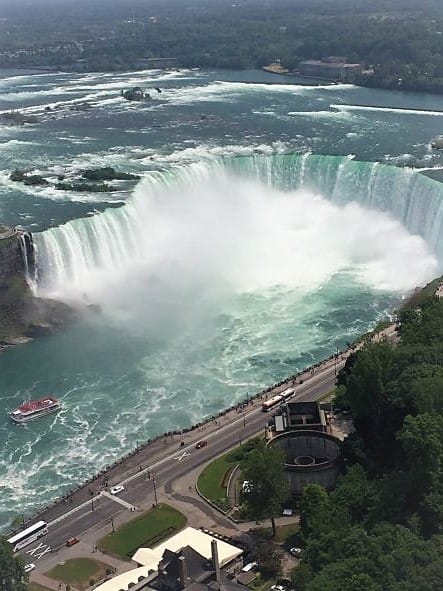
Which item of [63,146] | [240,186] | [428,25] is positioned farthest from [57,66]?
[240,186]

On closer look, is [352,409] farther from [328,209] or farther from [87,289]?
[328,209]

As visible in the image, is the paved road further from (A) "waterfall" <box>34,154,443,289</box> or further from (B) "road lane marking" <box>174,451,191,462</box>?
(A) "waterfall" <box>34,154,443,289</box>

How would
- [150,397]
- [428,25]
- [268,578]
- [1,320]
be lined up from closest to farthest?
[268,578] → [150,397] → [1,320] → [428,25]

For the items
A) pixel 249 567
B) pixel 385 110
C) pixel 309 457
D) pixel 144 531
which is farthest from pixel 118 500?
pixel 385 110

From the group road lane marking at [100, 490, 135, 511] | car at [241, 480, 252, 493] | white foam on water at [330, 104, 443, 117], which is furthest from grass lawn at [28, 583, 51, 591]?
white foam on water at [330, 104, 443, 117]

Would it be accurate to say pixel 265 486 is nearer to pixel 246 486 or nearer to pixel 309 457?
pixel 246 486

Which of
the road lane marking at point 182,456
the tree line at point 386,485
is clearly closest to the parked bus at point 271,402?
the tree line at point 386,485

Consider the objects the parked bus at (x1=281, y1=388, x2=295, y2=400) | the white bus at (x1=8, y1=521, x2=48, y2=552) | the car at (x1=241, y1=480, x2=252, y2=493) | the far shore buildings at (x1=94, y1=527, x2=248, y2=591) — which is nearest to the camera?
the far shore buildings at (x1=94, y1=527, x2=248, y2=591)
